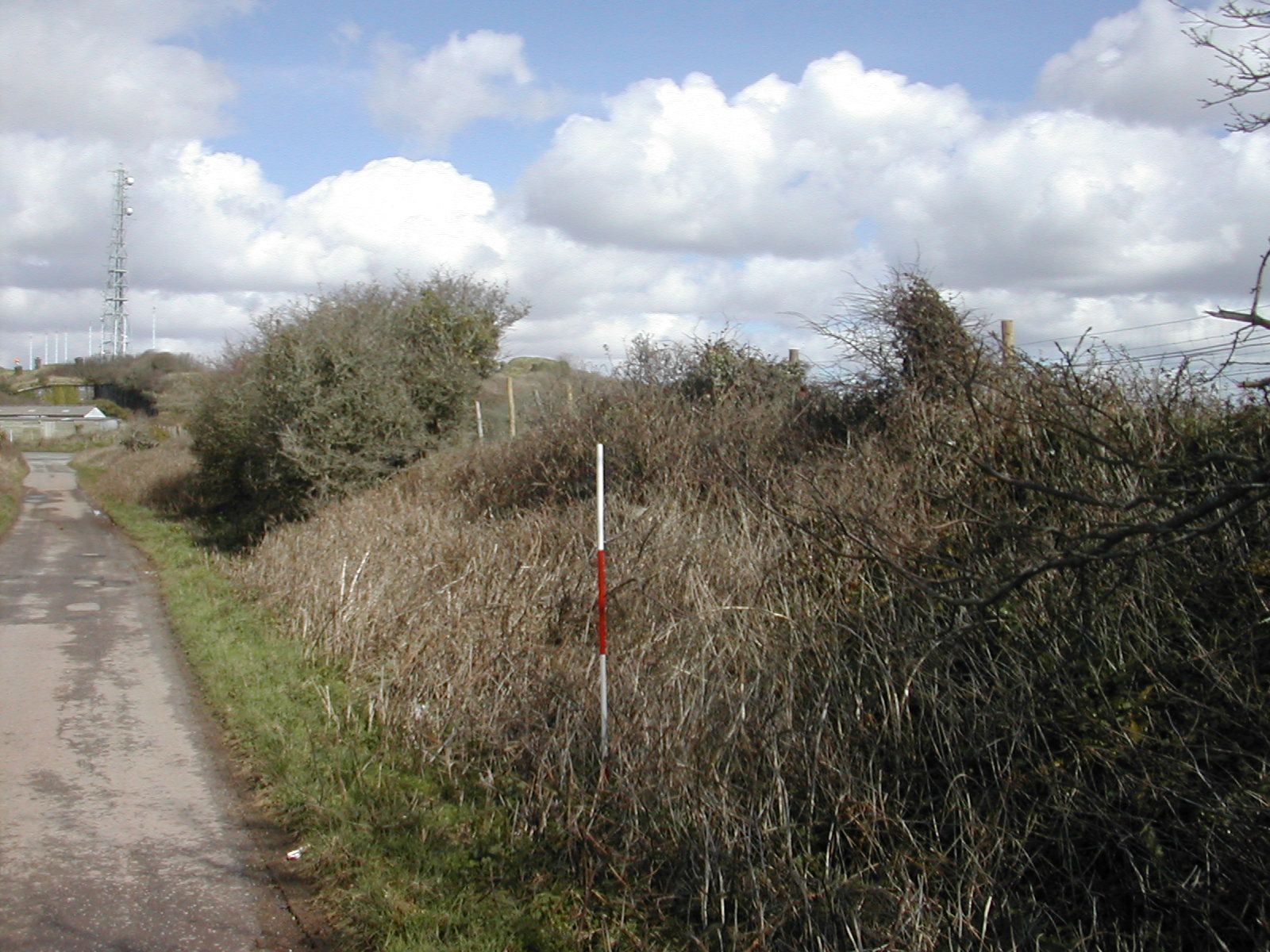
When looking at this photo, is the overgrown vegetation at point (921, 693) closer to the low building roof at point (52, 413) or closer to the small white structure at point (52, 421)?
the small white structure at point (52, 421)

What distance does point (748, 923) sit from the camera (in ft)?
16.0

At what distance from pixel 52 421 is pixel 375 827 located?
96.9 m

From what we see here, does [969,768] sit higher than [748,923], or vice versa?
[969,768]

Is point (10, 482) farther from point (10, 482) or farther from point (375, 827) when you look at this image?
point (375, 827)

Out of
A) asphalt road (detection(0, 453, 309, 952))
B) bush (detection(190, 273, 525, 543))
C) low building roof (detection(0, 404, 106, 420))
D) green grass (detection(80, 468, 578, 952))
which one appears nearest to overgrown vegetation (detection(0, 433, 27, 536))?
bush (detection(190, 273, 525, 543))

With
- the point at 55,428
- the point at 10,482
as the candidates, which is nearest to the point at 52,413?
the point at 55,428

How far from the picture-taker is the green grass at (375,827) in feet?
17.3

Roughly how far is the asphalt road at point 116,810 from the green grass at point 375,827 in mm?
291

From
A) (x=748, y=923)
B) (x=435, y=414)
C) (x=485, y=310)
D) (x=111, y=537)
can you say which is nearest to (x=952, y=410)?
(x=748, y=923)

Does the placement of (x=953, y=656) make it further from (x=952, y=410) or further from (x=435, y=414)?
(x=435, y=414)

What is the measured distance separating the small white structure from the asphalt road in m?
80.2

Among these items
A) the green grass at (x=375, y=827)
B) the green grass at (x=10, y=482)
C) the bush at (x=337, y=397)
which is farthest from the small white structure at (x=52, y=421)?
the green grass at (x=375, y=827)

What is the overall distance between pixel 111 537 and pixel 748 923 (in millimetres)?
23522

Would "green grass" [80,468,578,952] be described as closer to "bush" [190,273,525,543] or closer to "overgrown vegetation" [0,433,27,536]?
"bush" [190,273,525,543]
